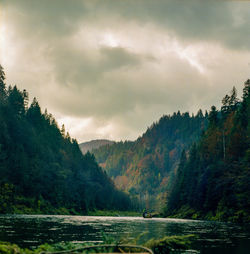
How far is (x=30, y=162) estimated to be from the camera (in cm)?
12581

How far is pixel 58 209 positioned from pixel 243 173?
70576mm

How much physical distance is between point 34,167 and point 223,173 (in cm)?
6895

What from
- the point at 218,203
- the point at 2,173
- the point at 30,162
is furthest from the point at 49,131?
the point at 218,203

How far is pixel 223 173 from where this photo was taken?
89.1 metres

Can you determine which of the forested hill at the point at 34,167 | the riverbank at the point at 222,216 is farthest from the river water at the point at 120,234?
the forested hill at the point at 34,167

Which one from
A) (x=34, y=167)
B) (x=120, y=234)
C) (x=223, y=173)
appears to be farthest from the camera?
(x=34, y=167)

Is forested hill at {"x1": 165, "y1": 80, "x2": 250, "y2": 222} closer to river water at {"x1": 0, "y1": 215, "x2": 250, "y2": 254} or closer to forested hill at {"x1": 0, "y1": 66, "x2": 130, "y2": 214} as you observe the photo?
river water at {"x1": 0, "y1": 215, "x2": 250, "y2": 254}

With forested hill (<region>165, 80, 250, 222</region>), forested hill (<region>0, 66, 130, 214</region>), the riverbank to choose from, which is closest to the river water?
the riverbank

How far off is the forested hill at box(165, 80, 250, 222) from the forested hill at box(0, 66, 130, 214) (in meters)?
43.7

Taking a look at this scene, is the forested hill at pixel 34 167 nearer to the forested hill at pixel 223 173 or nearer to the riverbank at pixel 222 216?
the forested hill at pixel 223 173

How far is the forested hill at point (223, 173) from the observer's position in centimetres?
7650

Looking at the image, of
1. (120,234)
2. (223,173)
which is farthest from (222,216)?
(120,234)

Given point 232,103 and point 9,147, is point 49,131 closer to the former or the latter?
point 9,147

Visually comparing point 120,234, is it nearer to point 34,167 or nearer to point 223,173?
point 223,173
